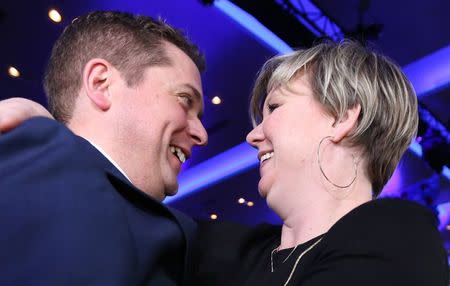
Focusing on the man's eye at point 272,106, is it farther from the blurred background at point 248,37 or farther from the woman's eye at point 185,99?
the blurred background at point 248,37

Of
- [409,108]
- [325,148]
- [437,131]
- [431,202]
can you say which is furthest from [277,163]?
[431,202]

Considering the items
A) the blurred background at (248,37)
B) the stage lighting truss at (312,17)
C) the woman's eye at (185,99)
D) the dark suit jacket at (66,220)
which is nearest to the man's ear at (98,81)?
the woman's eye at (185,99)

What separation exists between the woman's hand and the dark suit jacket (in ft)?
0.30

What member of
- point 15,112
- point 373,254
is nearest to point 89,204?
point 15,112

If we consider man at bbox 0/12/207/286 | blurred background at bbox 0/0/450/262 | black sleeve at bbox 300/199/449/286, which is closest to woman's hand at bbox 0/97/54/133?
man at bbox 0/12/207/286

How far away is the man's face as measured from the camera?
126cm

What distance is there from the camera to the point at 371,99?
52.7 inches

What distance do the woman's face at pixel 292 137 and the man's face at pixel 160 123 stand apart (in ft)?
0.77

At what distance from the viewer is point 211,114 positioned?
17.4ft

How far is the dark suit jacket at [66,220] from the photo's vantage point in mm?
643

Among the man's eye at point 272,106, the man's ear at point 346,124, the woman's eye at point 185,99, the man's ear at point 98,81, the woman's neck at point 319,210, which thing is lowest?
the woman's neck at point 319,210

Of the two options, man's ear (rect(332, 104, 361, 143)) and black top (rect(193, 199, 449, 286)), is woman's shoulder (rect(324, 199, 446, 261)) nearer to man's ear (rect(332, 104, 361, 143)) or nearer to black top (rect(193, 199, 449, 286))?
black top (rect(193, 199, 449, 286))

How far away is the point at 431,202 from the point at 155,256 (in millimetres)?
5982

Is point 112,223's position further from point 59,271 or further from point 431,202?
point 431,202
